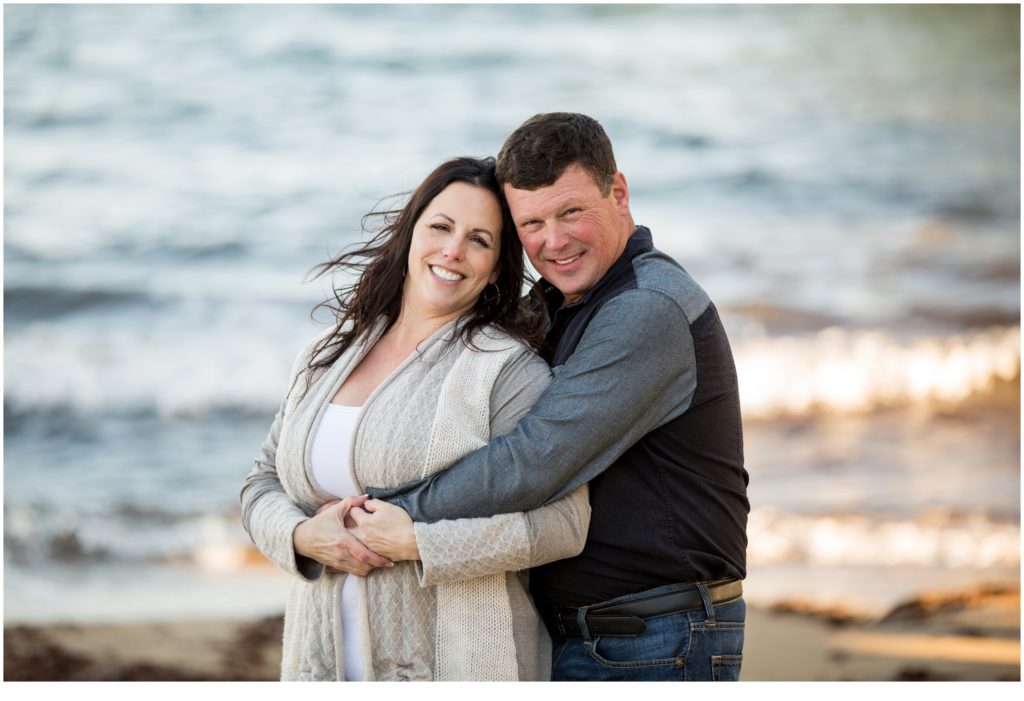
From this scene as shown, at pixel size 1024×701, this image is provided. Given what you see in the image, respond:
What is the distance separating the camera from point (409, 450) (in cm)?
217

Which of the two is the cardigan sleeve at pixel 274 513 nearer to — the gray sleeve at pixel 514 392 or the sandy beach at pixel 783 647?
the gray sleeve at pixel 514 392

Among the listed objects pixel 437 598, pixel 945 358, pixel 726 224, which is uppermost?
pixel 726 224

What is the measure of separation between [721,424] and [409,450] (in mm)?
670

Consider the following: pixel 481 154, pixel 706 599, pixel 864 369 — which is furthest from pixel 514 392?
pixel 481 154

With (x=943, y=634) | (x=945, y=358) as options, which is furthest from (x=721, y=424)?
(x=945, y=358)

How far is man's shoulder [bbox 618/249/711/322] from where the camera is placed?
2.22 metres

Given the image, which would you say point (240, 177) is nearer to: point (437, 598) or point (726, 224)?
point (726, 224)

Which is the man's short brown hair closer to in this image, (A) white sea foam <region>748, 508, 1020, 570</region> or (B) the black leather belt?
(B) the black leather belt


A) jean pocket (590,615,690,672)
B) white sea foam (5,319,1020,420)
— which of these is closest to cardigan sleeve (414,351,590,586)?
jean pocket (590,615,690,672)

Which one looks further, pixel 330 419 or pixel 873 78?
pixel 873 78

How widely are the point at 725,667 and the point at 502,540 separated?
1.98ft

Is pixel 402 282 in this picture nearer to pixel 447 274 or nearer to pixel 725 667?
pixel 447 274

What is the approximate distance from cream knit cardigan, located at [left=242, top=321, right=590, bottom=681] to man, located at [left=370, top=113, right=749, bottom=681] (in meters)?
0.05

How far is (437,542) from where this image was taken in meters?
2.09
